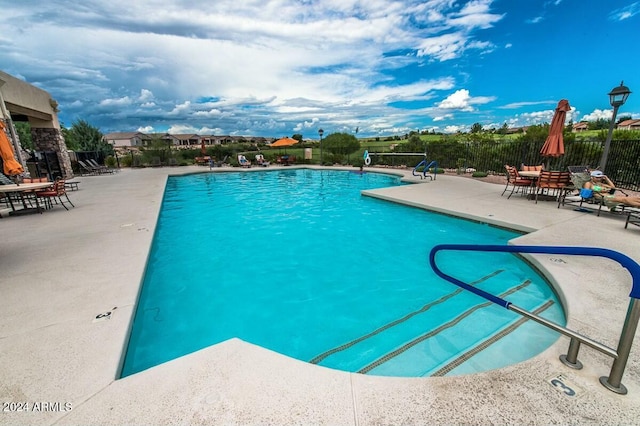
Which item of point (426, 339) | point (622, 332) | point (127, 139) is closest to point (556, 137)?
point (426, 339)

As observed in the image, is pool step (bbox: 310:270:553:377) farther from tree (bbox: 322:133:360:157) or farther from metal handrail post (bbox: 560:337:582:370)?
tree (bbox: 322:133:360:157)

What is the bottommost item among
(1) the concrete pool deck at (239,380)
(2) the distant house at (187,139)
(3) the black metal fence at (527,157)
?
(1) the concrete pool deck at (239,380)

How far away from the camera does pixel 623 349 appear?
1395mm

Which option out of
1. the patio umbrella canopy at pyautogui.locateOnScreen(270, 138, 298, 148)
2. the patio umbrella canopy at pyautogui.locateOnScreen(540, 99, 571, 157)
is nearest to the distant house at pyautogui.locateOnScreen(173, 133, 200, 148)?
the patio umbrella canopy at pyautogui.locateOnScreen(270, 138, 298, 148)

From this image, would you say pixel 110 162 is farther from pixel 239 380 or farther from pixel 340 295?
pixel 239 380

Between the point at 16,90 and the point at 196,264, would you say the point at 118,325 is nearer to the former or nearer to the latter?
the point at 196,264

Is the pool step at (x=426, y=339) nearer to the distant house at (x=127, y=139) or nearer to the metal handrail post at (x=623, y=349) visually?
the metal handrail post at (x=623, y=349)

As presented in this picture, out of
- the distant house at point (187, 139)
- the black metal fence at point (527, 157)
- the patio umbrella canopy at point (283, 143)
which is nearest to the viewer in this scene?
the black metal fence at point (527, 157)

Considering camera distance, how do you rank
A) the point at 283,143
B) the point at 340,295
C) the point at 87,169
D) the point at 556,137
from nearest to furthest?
1. the point at 340,295
2. the point at 556,137
3. the point at 87,169
4. the point at 283,143

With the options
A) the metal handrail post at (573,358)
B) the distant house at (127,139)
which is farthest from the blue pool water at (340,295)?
the distant house at (127,139)

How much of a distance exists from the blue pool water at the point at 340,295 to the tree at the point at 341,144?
15487mm

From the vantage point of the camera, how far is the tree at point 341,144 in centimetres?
2177

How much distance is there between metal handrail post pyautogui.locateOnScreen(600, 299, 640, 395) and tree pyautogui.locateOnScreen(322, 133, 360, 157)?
1976cm

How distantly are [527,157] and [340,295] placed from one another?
12464 millimetres
